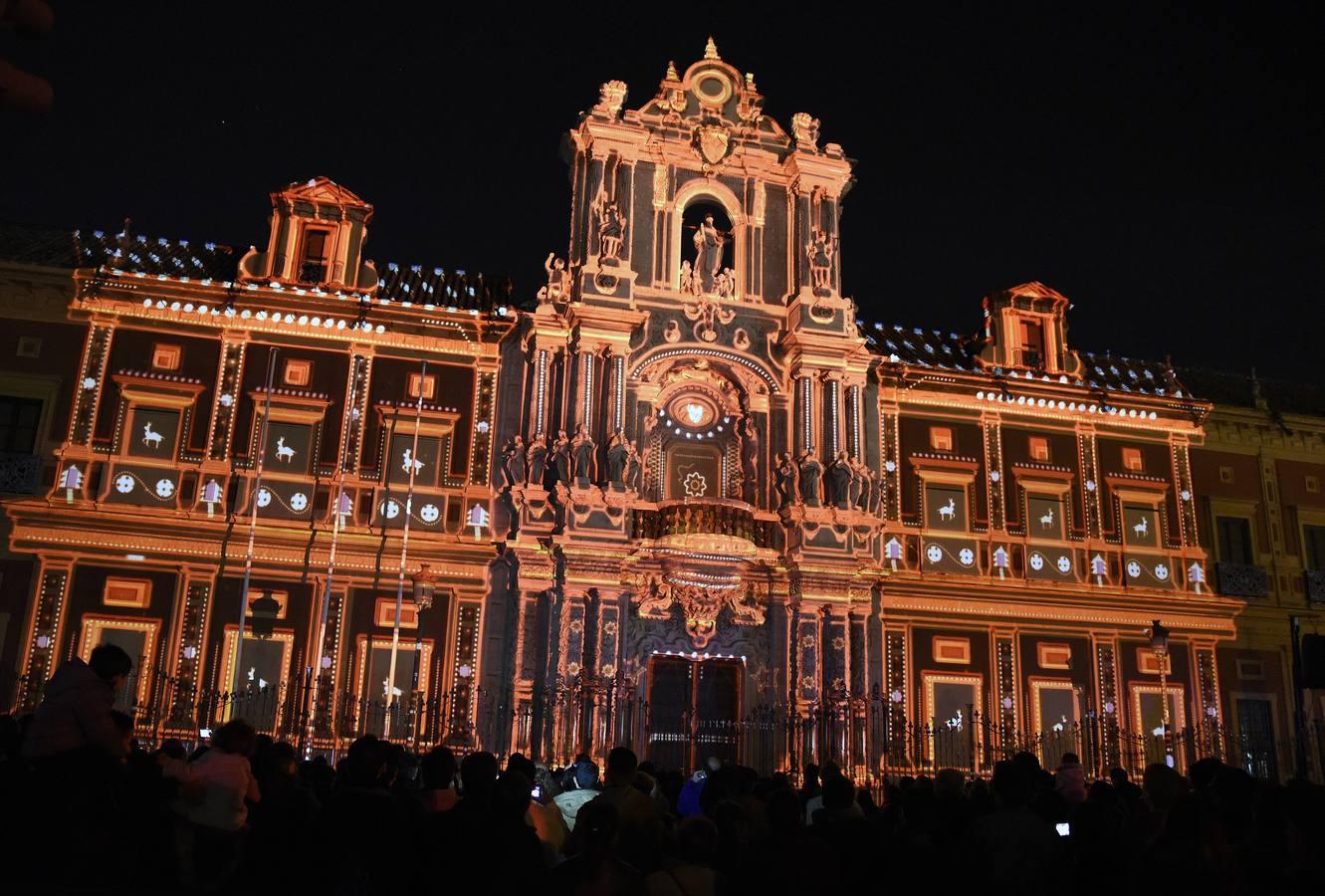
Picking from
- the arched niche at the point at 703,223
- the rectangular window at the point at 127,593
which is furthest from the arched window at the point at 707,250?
the rectangular window at the point at 127,593

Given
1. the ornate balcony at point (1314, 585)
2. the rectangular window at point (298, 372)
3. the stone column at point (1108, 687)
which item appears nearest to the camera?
the rectangular window at point (298, 372)

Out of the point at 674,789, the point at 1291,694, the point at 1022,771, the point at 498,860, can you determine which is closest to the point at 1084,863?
the point at 1022,771

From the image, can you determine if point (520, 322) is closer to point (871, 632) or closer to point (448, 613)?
point (448, 613)

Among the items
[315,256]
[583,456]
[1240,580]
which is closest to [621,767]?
[583,456]

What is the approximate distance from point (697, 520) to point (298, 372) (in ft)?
36.1

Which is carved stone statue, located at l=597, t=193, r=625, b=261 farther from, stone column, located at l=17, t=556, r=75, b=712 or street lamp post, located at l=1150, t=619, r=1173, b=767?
street lamp post, located at l=1150, t=619, r=1173, b=767

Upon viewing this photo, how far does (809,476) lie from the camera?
3039cm

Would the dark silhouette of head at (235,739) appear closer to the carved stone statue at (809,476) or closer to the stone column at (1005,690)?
the carved stone statue at (809,476)

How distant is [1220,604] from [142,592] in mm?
28961

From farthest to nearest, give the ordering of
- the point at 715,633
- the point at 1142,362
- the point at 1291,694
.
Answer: the point at 1142,362
the point at 1291,694
the point at 715,633

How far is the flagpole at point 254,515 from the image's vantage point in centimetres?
2728

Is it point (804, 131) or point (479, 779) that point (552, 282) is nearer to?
point (804, 131)

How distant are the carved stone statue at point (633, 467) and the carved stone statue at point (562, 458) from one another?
1.46m

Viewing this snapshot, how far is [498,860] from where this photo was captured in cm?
685
